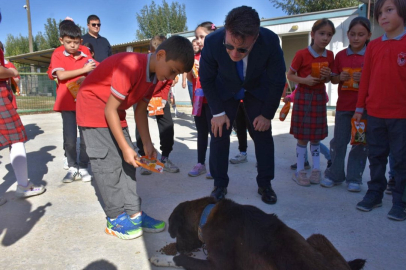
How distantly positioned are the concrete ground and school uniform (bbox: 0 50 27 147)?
0.71 metres

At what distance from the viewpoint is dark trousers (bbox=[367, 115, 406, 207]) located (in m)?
2.89

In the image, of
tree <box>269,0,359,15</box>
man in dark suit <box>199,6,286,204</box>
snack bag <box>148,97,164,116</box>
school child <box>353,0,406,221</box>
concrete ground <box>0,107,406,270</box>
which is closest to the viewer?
concrete ground <box>0,107,406,270</box>

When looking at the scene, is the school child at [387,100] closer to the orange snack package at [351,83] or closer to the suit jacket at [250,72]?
the orange snack package at [351,83]

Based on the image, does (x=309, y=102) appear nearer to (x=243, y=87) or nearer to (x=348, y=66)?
(x=348, y=66)

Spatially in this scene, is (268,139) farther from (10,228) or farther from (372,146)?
(10,228)

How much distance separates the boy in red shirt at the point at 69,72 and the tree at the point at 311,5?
19.7 m

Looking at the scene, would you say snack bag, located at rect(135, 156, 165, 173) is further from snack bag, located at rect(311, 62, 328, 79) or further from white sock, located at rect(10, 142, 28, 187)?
snack bag, located at rect(311, 62, 328, 79)

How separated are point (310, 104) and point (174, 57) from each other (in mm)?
2182

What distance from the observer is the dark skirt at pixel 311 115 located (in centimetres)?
389

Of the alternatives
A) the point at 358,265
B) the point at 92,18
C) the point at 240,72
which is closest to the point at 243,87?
the point at 240,72

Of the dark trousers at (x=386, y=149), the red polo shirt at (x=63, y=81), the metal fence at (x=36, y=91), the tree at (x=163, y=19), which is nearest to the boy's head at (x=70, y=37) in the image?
the red polo shirt at (x=63, y=81)

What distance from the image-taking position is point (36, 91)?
1464 centimetres

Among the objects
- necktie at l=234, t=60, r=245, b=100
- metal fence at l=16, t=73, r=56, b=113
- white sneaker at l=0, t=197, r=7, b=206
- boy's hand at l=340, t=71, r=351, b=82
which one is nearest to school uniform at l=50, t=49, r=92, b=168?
white sneaker at l=0, t=197, r=7, b=206

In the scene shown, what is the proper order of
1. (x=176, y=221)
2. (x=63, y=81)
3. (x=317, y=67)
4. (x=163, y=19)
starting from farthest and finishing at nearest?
(x=163, y=19) → (x=63, y=81) → (x=317, y=67) → (x=176, y=221)
